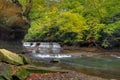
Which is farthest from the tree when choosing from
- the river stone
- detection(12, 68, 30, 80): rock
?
detection(12, 68, 30, 80): rock

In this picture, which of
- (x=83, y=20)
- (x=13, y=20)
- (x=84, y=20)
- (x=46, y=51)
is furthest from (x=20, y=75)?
(x=84, y=20)

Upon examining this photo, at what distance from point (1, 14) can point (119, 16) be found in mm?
18789

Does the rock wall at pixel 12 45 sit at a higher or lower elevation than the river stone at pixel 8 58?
lower

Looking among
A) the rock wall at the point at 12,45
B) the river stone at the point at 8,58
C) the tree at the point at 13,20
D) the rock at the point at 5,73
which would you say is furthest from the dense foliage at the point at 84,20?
the rock at the point at 5,73

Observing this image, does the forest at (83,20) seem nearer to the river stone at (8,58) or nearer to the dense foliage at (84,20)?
the dense foliage at (84,20)

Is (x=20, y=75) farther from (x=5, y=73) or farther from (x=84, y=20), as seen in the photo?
(x=84, y=20)

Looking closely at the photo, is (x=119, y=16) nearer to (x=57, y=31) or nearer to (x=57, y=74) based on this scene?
(x=57, y=31)

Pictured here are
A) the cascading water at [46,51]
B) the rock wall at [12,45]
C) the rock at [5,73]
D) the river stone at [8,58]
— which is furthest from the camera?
the cascading water at [46,51]

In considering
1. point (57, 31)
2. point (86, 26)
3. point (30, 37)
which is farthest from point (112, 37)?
point (30, 37)

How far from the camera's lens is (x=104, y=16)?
38.8 meters

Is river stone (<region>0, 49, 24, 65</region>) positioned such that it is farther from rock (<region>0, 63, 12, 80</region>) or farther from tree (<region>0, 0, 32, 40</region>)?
tree (<region>0, 0, 32, 40</region>)

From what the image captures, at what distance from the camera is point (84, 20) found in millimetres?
37938

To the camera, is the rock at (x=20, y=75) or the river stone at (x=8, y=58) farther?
the river stone at (x=8, y=58)

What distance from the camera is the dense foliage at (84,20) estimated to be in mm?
36344
